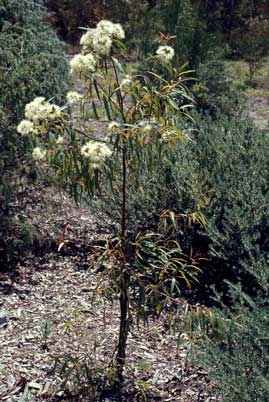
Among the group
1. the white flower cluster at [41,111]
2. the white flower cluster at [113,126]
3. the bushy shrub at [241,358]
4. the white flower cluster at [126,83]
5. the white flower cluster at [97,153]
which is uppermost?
the white flower cluster at [126,83]

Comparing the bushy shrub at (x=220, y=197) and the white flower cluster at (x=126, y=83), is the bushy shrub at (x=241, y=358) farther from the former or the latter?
the white flower cluster at (x=126, y=83)

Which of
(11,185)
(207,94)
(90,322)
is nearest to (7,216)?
(11,185)

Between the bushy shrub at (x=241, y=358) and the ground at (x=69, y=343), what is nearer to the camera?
the bushy shrub at (x=241, y=358)

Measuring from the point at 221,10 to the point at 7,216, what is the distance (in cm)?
1145

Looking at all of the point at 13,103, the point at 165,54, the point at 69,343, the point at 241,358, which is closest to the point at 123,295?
the point at 241,358

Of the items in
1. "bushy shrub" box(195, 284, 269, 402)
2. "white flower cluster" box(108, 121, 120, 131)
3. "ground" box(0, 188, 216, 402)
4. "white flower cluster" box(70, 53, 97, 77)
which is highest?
"white flower cluster" box(70, 53, 97, 77)

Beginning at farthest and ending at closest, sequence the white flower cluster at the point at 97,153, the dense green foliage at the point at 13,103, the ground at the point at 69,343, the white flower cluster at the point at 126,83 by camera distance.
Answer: the dense green foliage at the point at 13,103
the ground at the point at 69,343
the white flower cluster at the point at 126,83
the white flower cluster at the point at 97,153

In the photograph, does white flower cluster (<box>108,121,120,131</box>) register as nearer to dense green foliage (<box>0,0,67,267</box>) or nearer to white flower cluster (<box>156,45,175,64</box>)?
white flower cluster (<box>156,45,175,64</box>)

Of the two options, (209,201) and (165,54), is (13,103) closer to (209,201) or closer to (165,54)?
(209,201)

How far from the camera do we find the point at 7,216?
4523 mm

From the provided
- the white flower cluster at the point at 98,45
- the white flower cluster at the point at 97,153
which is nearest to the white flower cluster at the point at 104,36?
the white flower cluster at the point at 98,45

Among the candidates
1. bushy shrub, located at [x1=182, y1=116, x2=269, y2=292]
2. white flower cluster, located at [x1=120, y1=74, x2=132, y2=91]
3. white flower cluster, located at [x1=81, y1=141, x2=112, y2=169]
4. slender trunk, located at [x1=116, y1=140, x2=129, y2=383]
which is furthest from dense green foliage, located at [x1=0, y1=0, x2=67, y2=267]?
white flower cluster, located at [x1=81, y1=141, x2=112, y2=169]

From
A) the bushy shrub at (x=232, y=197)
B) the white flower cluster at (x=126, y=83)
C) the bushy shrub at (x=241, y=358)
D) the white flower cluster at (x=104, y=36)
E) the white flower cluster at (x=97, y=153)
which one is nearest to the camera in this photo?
the white flower cluster at (x=97, y=153)

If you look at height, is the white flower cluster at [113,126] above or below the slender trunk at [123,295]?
above
